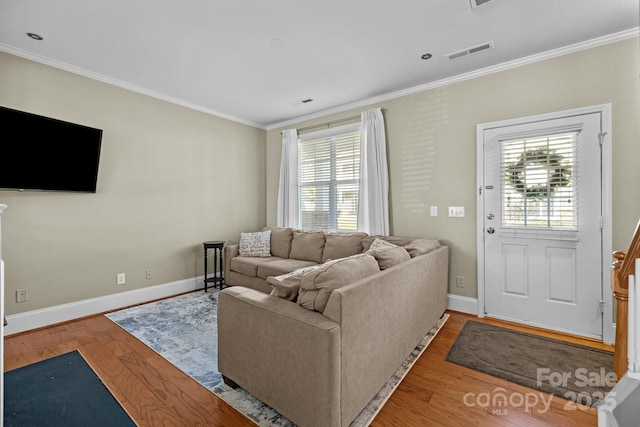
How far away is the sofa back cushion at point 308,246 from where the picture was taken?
13.0 feet

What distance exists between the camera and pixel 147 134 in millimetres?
3758

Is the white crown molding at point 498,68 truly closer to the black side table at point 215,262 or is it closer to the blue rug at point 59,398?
the black side table at point 215,262

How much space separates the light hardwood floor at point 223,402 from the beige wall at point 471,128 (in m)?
1.25

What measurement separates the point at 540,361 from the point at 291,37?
3369 millimetres

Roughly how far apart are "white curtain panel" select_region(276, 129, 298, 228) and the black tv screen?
2.50 m

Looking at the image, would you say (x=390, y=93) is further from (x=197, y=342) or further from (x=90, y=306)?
(x=90, y=306)

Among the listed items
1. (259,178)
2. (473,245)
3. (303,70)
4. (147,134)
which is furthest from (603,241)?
(147,134)

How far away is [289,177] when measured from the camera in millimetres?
4906

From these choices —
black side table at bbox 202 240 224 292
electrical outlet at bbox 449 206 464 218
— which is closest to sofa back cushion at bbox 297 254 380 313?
electrical outlet at bbox 449 206 464 218

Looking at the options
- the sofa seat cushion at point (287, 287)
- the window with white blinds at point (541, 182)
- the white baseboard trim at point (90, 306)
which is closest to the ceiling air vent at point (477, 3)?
the window with white blinds at point (541, 182)

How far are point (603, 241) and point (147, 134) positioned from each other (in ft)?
16.4

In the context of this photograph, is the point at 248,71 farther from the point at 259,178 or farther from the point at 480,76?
the point at 480,76

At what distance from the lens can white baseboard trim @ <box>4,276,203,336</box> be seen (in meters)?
2.84

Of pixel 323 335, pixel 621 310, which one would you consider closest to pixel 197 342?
pixel 323 335
